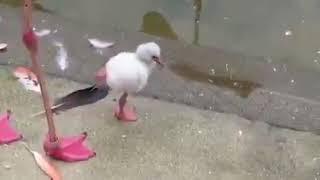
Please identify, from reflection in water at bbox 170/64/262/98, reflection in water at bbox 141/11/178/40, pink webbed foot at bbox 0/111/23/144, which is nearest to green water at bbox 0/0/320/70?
reflection in water at bbox 141/11/178/40

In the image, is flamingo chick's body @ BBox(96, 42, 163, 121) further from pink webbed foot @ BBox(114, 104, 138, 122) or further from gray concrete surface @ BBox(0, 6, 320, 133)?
gray concrete surface @ BBox(0, 6, 320, 133)

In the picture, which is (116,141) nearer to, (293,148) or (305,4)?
(293,148)

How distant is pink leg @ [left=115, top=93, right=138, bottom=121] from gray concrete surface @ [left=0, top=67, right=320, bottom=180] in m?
0.03

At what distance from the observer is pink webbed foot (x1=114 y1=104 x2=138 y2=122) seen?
2.77 m

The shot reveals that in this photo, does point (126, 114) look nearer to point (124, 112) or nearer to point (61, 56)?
A: point (124, 112)

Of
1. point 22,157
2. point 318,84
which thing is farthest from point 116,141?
point 318,84

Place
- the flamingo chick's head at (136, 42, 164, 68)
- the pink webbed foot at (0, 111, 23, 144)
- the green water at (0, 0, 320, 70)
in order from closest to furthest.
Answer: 1. the pink webbed foot at (0, 111, 23, 144)
2. the flamingo chick's head at (136, 42, 164, 68)
3. the green water at (0, 0, 320, 70)

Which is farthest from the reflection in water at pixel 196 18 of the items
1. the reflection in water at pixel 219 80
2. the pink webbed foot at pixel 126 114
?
the pink webbed foot at pixel 126 114

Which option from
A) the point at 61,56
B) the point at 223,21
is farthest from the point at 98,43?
the point at 223,21

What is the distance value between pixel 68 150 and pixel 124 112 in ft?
0.99

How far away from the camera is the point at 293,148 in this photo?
2.67 m

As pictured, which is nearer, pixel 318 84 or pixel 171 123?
pixel 171 123

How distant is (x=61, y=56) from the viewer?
3127 millimetres

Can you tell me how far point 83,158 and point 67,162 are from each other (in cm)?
5
